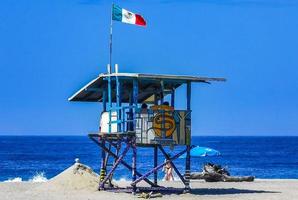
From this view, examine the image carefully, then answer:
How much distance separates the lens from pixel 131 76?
31062mm

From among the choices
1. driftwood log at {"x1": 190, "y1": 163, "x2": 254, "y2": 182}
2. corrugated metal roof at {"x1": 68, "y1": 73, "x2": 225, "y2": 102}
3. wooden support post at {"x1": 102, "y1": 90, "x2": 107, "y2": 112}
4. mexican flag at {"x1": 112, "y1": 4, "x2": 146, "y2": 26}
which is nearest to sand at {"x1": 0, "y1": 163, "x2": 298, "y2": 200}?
driftwood log at {"x1": 190, "y1": 163, "x2": 254, "y2": 182}

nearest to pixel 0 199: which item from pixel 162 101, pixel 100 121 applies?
pixel 100 121

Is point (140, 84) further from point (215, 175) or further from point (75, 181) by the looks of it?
point (215, 175)

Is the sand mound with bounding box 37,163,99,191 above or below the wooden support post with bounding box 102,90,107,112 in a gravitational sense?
below

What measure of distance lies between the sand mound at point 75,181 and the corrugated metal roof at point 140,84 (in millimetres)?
3053

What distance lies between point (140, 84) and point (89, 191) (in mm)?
4857

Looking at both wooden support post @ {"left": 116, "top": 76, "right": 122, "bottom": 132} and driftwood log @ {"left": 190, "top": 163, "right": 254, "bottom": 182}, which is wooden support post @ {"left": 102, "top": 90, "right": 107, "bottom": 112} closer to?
wooden support post @ {"left": 116, "top": 76, "right": 122, "bottom": 132}

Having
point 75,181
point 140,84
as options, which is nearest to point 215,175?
point 140,84

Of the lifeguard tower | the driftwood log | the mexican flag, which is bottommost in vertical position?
the driftwood log

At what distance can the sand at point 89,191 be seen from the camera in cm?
3128

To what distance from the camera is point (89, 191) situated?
32938 millimetres

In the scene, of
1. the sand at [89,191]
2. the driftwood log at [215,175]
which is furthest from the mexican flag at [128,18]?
the driftwood log at [215,175]

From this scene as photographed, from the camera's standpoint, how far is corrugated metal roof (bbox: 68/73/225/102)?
31.3 meters

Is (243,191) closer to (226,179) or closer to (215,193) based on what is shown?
(215,193)
